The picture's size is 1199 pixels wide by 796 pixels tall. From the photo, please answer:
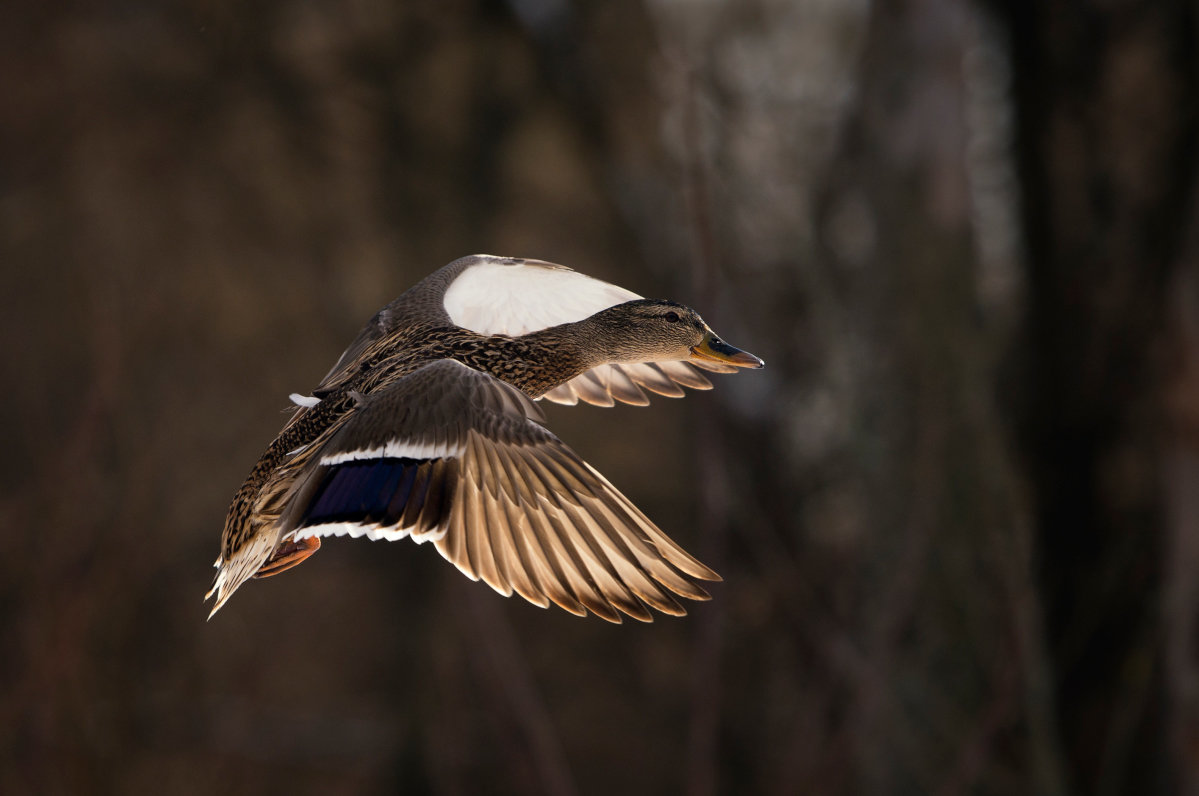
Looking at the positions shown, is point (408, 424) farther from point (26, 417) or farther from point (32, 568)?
point (26, 417)

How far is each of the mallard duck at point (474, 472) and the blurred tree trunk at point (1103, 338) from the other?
16.9 feet

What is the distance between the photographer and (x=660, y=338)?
2.52 meters

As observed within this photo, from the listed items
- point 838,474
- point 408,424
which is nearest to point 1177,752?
point 838,474

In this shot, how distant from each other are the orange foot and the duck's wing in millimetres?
114

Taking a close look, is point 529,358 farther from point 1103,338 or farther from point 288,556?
point 1103,338

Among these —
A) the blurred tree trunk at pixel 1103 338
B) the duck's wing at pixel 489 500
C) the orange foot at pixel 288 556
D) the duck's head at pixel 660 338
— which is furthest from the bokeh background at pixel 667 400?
the orange foot at pixel 288 556

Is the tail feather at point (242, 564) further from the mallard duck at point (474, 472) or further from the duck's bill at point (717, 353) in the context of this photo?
the duck's bill at point (717, 353)

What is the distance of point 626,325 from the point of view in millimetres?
2619

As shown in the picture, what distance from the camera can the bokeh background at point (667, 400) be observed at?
5.49 meters

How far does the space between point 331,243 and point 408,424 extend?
27.1 feet

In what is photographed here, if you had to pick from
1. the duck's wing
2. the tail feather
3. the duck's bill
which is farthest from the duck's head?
the tail feather

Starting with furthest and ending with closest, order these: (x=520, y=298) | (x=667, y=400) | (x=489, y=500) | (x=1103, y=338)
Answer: (x=667, y=400) < (x=1103, y=338) < (x=520, y=298) < (x=489, y=500)

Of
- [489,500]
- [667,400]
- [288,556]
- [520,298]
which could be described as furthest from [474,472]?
[667,400]

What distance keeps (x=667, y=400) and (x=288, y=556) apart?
28.8 feet
